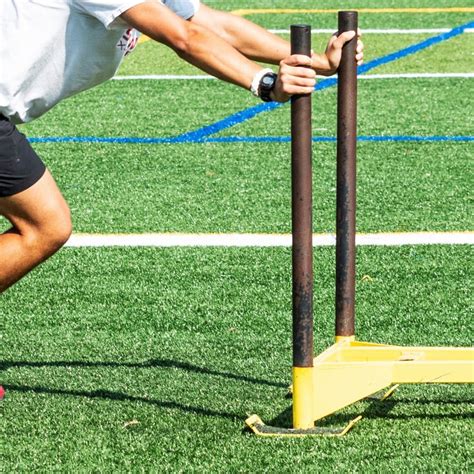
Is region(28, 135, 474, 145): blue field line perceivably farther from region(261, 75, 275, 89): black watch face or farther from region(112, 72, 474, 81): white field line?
region(261, 75, 275, 89): black watch face

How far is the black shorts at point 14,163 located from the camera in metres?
4.55

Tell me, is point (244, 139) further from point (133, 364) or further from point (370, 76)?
point (133, 364)

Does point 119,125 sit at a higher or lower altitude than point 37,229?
lower

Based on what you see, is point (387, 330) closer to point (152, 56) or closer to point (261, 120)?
point (261, 120)

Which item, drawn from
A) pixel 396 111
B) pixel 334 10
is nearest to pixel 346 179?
pixel 396 111


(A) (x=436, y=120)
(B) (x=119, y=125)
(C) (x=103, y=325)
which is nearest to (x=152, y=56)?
(B) (x=119, y=125)

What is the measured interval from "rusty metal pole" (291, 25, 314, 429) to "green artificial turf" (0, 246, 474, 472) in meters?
0.17

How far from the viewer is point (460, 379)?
4379 mm

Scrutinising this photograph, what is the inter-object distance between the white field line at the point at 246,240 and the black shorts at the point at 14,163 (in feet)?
8.45

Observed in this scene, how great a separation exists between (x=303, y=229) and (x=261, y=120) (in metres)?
6.26

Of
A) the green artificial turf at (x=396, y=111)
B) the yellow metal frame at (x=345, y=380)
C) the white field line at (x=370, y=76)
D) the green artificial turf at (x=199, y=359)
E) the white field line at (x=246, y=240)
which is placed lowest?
the white field line at (x=370, y=76)

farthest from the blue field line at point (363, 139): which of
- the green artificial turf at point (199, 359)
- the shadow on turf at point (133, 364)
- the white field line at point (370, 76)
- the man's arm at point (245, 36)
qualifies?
the man's arm at point (245, 36)

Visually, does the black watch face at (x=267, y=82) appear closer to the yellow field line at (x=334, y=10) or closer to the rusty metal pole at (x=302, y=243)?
the rusty metal pole at (x=302, y=243)

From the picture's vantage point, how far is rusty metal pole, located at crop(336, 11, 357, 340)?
457 cm
